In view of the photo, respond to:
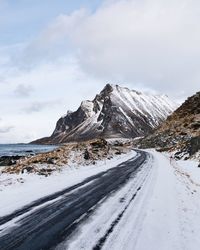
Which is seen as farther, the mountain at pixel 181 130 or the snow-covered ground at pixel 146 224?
the mountain at pixel 181 130

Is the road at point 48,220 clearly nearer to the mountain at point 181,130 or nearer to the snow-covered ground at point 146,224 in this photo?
the snow-covered ground at point 146,224

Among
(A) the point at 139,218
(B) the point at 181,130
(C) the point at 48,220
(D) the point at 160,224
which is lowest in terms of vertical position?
(D) the point at 160,224

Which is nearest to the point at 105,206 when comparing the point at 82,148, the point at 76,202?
the point at 76,202

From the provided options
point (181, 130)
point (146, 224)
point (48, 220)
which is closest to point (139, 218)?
point (146, 224)

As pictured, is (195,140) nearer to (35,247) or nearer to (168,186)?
(168,186)

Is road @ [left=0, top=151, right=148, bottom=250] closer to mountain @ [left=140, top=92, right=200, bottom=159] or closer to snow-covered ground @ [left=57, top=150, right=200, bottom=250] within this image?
snow-covered ground @ [left=57, top=150, right=200, bottom=250]

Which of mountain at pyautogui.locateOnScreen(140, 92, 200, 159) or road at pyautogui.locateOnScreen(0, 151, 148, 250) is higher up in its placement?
mountain at pyautogui.locateOnScreen(140, 92, 200, 159)

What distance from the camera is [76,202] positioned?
43.7 ft

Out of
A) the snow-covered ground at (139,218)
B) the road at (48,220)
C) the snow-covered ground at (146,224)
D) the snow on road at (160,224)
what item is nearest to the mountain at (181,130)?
the snow-covered ground at (139,218)

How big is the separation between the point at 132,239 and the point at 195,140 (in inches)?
1320

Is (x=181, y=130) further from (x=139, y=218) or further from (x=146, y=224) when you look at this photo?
(x=146, y=224)

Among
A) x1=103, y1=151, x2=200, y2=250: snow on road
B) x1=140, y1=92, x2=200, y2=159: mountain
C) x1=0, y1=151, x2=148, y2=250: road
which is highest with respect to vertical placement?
x1=140, y1=92, x2=200, y2=159: mountain

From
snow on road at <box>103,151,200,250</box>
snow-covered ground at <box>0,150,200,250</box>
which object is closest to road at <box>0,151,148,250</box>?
snow-covered ground at <box>0,150,200,250</box>

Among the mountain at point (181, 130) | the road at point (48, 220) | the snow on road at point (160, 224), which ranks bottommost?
the snow on road at point (160, 224)
